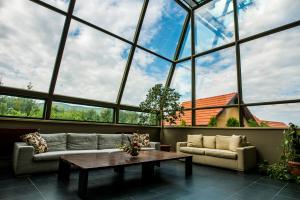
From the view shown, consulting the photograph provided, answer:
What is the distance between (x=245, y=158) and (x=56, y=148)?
4170mm

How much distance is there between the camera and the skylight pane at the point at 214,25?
576 centimetres

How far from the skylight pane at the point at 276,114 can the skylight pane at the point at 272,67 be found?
0.20 meters

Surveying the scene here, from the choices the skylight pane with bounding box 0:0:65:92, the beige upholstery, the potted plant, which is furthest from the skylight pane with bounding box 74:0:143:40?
the potted plant

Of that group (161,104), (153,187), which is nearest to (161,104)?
(161,104)

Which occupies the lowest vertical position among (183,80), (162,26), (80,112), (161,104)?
(80,112)

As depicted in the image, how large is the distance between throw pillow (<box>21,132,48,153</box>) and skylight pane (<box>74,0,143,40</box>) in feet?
10.1

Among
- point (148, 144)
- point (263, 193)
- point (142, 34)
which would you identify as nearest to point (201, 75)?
point (142, 34)

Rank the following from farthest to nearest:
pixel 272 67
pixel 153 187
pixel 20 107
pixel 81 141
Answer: pixel 272 67 → pixel 81 141 → pixel 20 107 → pixel 153 187

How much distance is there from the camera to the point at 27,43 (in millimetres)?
4148

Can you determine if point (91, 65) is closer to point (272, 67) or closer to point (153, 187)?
point (153, 187)

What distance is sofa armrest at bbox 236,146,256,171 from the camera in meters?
4.04

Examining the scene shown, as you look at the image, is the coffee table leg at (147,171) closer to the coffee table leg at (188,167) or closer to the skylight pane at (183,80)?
the coffee table leg at (188,167)

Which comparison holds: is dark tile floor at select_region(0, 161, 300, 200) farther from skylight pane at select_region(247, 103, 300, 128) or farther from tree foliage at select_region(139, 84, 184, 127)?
tree foliage at select_region(139, 84, 184, 127)

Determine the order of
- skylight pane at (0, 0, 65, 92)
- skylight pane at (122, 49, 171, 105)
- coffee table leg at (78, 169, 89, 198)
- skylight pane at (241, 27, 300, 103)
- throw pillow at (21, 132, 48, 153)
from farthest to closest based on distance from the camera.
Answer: skylight pane at (122, 49, 171, 105) < skylight pane at (241, 27, 300, 103) < skylight pane at (0, 0, 65, 92) < throw pillow at (21, 132, 48, 153) < coffee table leg at (78, 169, 89, 198)
